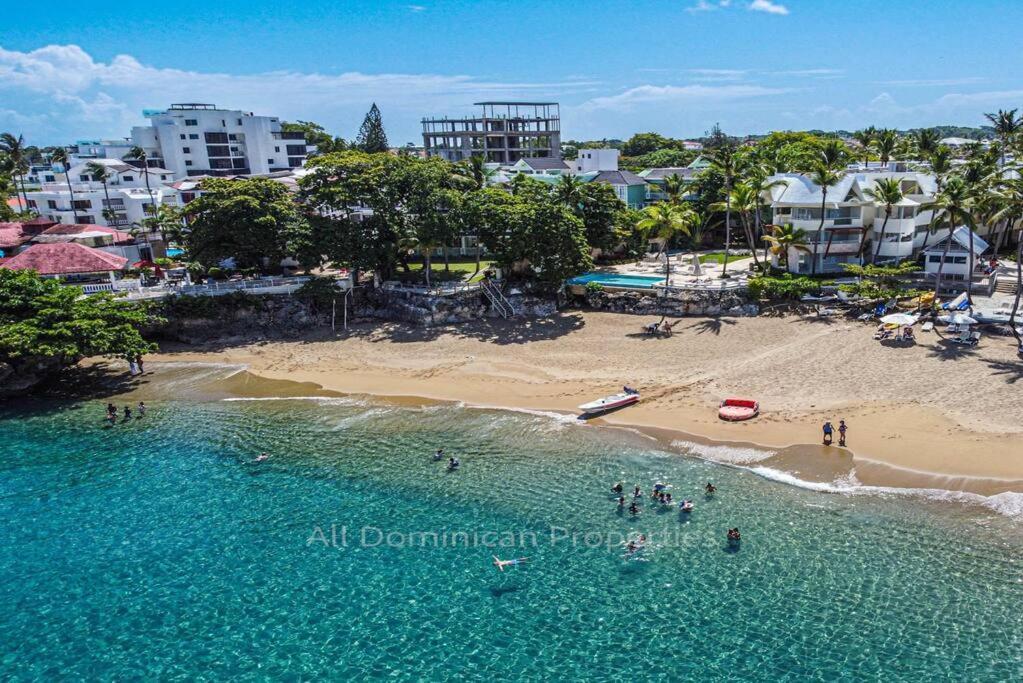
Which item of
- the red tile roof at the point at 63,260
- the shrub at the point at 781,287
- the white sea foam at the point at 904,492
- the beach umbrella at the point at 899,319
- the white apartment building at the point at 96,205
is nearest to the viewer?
the white sea foam at the point at 904,492

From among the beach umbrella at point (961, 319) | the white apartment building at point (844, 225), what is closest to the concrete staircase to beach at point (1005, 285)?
the white apartment building at point (844, 225)

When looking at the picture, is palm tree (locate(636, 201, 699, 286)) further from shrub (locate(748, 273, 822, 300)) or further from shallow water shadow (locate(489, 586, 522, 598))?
shallow water shadow (locate(489, 586, 522, 598))

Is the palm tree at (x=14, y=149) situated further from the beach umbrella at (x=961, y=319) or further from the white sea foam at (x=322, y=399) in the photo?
the beach umbrella at (x=961, y=319)

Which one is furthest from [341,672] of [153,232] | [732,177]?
[153,232]

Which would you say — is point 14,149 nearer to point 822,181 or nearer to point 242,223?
point 242,223

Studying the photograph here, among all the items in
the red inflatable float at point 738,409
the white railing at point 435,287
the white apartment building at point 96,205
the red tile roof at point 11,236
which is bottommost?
the red inflatable float at point 738,409

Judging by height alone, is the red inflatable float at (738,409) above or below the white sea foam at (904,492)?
above

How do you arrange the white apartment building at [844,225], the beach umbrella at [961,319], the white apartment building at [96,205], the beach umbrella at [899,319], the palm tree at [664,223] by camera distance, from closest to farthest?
the beach umbrella at [961,319]
the beach umbrella at [899,319]
the palm tree at [664,223]
the white apartment building at [844,225]
the white apartment building at [96,205]

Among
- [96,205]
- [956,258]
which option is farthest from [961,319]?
[96,205]
